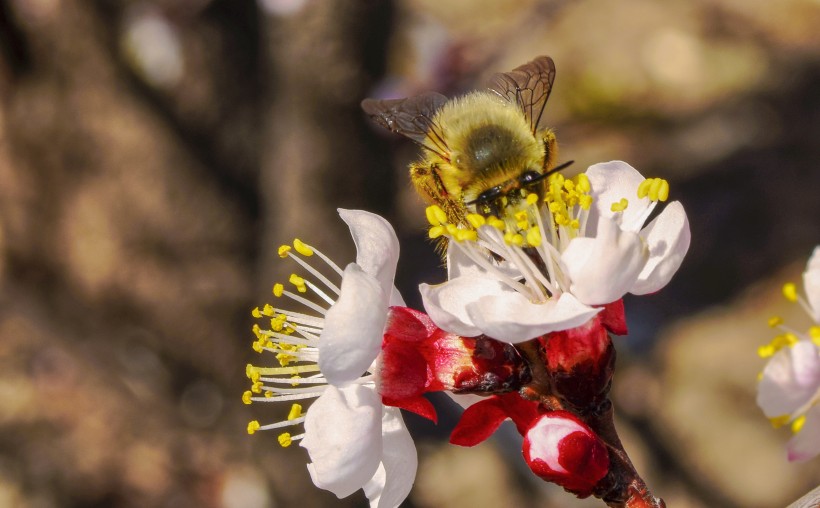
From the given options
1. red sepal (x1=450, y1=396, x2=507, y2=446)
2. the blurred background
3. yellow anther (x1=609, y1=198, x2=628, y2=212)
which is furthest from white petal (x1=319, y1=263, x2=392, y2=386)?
the blurred background

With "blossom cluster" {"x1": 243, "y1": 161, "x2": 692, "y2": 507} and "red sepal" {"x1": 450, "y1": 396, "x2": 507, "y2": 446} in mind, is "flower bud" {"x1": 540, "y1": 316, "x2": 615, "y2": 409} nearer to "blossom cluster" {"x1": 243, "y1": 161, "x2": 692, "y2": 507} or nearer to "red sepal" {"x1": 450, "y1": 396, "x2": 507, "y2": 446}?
"blossom cluster" {"x1": 243, "y1": 161, "x2": 692, "y2": 507}

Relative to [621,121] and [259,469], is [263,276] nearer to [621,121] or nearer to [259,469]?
[259,469]

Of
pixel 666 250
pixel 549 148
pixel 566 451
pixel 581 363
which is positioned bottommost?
pixel 566 451

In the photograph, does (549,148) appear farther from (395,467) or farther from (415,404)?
(395,467)

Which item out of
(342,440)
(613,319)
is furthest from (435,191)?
(342,440)

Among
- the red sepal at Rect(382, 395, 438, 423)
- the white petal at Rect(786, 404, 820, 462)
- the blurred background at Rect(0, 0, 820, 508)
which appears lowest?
the white petal at Rect(786, 404, 820, 462)

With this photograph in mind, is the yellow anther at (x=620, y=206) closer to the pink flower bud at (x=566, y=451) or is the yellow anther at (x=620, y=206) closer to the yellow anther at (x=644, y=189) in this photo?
the yellow anther at (x=644, y=189)
